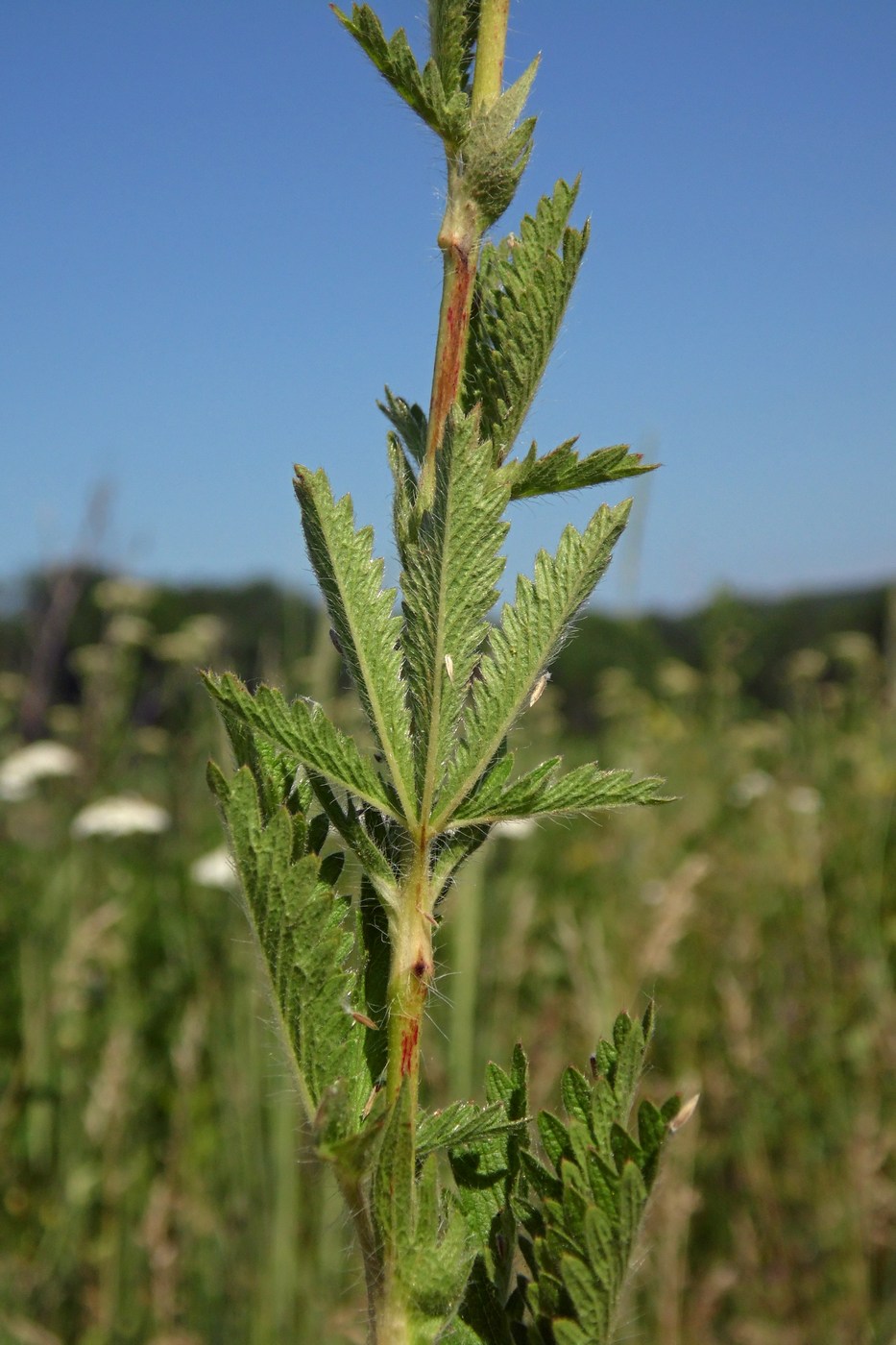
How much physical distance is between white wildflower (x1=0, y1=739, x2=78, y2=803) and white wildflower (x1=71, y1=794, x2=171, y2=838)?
55 cm

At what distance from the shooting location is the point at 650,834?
122 inches

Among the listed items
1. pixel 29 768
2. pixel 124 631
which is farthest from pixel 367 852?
pixel 29 768

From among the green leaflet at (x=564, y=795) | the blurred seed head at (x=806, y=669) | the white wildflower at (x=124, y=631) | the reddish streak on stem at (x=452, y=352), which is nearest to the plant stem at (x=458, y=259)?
the reddish streak on stem at (x=452, y=352)

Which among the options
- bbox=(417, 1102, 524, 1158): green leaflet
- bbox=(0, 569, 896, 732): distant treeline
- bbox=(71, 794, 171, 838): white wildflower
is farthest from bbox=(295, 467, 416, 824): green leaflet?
bbox=(71, 794, 171, 838): white wildflower

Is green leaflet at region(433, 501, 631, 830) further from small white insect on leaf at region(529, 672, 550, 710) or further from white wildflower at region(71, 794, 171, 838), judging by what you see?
white wildflower at region(71, 794, 171, 838)

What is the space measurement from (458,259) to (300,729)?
19 cm

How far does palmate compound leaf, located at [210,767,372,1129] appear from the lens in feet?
1.32

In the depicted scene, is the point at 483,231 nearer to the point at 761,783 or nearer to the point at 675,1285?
the point at 675,1285

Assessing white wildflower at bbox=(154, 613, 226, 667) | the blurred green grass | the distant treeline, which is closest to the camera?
the blurred green grass

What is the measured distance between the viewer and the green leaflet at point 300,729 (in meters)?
0.41

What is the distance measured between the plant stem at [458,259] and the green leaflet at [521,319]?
15 mm

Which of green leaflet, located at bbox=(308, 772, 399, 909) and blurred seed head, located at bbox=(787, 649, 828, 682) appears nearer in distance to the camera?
green leaflet, located at bbox=(308, 772, 399, 909)

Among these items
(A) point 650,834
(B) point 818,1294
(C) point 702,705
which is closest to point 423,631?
(B) point 818,1294

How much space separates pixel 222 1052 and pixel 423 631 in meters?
2.02
